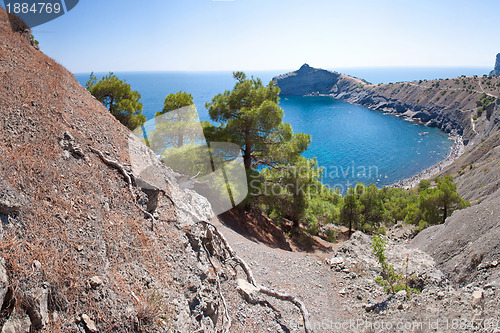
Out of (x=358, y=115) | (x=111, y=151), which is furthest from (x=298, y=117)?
(x=111, y=151)

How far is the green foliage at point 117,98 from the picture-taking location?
52.9 ft

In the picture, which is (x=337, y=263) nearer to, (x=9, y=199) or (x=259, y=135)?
(x=259, y=135)

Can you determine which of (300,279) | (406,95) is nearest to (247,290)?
(300,279)

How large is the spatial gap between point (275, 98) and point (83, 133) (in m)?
10.9

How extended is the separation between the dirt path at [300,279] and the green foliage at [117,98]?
1046 centimetres

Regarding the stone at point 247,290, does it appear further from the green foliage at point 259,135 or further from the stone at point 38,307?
the green foliage at point 259,135

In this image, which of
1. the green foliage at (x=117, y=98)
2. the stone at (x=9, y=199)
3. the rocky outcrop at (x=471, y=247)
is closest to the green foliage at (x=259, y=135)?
the green foliage at (x=117, y=98)

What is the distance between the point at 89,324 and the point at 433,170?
242 ft

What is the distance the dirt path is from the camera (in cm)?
776

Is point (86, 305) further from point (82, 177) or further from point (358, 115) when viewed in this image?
point (358, 115)

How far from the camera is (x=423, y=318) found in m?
6.59

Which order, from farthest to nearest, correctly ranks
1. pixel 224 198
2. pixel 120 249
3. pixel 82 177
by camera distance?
pixel 224 198
pixel 82 177
pixel 120 249

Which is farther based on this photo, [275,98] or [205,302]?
[275,98]

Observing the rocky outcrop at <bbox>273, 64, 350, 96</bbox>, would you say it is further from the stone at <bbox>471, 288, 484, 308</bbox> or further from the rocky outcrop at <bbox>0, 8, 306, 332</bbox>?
the stone at <bbox>471, 288, 484, 308</bbox>
